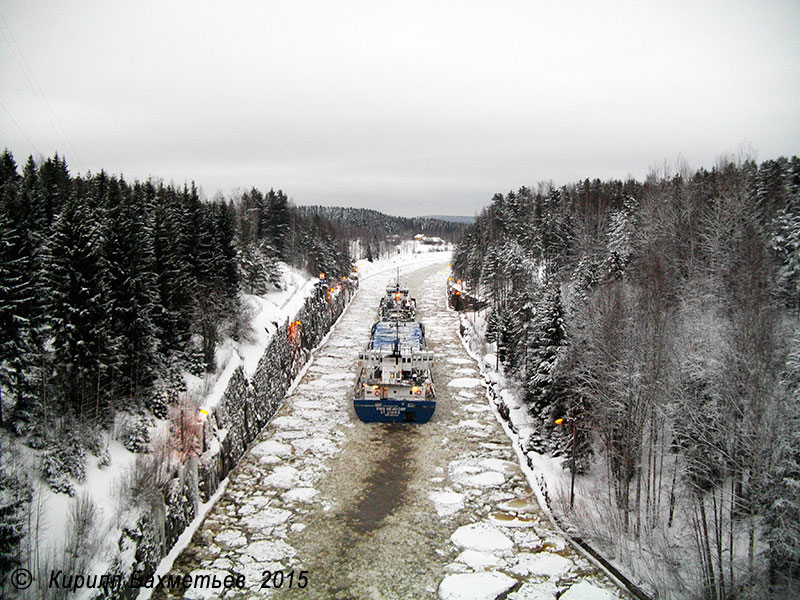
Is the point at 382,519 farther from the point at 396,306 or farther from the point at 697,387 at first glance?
the point at 396,306

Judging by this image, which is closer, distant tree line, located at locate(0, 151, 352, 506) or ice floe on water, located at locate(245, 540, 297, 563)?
distant tree line, located at locate(0, 151, 352, 506)

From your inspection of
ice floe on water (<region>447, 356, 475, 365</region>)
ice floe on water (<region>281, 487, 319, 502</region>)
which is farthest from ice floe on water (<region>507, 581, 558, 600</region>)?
ice floe on water (<region>447, 356, 475, 365</region>)

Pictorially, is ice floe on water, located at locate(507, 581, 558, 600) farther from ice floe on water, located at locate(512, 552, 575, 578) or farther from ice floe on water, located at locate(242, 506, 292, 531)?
ice floe on water, located at locate(242, 506, 292, 531)

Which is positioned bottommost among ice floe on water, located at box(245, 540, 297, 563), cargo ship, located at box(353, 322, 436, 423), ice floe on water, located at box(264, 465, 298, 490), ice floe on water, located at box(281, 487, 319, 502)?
ice floe on water, located at box(245, 540, 297, 563)

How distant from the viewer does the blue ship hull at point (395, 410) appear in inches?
945

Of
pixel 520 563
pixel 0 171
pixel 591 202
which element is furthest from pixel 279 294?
pixel 591 202

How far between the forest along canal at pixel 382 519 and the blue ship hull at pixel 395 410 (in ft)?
1.81

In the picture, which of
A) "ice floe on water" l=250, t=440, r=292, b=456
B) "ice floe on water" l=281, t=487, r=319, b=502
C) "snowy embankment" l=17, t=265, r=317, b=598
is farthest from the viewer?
"ice floe on water" l=250, t=440, r=292, b=456

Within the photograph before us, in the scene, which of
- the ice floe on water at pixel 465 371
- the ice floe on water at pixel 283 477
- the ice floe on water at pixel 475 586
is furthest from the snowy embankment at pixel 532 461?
the ice floe on water at pixel 283 477

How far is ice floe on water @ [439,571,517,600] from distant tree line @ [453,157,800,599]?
Result: 4460 mm

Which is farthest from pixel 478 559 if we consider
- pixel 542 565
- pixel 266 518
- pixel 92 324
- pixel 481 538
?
pixel 92 324

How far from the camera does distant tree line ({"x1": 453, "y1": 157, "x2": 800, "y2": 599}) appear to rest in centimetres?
1143

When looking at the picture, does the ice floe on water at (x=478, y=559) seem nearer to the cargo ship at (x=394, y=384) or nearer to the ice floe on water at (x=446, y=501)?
the ice floe on water at (x=446, y=501)

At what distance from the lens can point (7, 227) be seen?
14.9 meters
